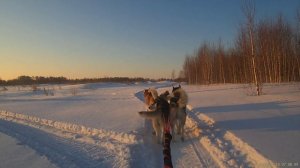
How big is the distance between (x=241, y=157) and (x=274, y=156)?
0.62m

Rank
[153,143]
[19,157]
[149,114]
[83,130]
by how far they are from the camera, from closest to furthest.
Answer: [19,157] → [149,114] → [153,143] → [83,130]

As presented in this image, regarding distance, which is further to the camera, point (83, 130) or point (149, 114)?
point (83, 130)

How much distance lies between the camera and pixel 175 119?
752cm

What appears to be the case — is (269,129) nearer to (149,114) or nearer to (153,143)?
(153,143)

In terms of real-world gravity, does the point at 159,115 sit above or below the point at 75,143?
above

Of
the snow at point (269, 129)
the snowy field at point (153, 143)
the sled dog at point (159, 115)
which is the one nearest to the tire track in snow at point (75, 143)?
the snowy field at point (153, 143)

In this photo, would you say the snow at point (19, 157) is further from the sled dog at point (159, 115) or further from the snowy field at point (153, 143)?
the sled dog at point (159, 115)

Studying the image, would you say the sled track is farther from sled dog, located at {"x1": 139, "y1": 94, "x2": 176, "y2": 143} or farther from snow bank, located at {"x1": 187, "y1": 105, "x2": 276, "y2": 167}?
sled dog, located at {"x1": 139, "y1": 94, "x2": 176, "y2": 143}

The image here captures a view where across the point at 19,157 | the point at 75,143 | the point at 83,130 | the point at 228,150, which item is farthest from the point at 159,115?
the point at 83,130

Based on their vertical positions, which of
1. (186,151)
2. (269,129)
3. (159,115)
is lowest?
(186,151)

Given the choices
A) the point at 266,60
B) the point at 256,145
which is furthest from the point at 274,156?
the point at 266,60

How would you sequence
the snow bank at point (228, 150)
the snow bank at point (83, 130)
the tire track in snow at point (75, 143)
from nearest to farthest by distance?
the snow bank at point (228, 150) → the tire track in snow at point (75, 143) → the snow bank at point (83, 130)

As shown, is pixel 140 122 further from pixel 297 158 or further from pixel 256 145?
pixel 297 158

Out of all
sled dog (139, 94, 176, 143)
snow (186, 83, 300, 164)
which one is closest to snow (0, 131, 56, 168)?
sled dog (139, 94, 176, 143)
